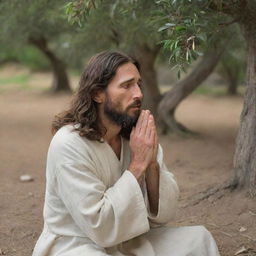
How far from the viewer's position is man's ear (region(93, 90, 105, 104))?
2.93 m

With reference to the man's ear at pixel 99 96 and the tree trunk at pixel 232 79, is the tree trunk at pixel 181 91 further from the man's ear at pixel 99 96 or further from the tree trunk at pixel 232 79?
the tree trunk at pixel 232 79

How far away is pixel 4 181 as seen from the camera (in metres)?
6.49

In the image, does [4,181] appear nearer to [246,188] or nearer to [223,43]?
[246,188]

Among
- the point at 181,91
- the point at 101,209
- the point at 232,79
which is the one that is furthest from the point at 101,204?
the point at 232,79

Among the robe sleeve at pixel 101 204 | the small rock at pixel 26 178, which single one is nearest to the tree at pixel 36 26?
the small rock at pixel 26 178

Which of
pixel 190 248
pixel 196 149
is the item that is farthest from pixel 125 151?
pixel 196 149

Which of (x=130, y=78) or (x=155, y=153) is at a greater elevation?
(x=130, y=78)

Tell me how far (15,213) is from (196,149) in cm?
397

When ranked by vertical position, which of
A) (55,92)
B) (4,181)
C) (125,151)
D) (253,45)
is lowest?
(55,92)

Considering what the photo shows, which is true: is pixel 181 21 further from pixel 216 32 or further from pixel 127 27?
pixel 127 27

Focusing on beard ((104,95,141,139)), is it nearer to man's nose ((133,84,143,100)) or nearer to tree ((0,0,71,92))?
man's nose ((133,84,143,100))

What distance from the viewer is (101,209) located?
2.67 meters

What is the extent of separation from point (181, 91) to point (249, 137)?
4.28 m

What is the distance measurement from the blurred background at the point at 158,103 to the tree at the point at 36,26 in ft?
0.10
